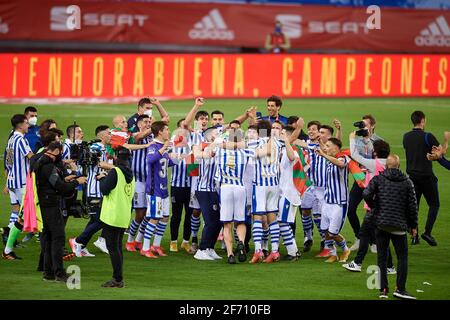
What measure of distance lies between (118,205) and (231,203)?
285 centimetres

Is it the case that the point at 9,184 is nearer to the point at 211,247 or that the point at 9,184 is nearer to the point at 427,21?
the point at 211,247

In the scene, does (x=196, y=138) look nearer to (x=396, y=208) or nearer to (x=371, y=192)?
(x=371, y=192)

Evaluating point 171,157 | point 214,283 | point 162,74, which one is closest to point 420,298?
point 214,283

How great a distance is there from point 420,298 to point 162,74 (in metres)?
24.2

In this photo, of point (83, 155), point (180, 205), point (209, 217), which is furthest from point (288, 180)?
point (83, 155)

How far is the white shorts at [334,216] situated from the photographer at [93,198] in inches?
137

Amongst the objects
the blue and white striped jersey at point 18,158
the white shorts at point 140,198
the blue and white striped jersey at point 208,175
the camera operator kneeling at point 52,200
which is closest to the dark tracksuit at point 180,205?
the white shorts at point 140,198

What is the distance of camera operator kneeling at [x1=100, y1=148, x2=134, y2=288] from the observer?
48.1 ft

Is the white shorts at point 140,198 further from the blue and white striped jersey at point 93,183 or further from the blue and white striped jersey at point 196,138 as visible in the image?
the blue and white striped jersey at point 196,138

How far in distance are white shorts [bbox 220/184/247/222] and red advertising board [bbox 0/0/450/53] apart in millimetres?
25888

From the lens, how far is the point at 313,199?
61.2 ft

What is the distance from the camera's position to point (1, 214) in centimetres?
2108

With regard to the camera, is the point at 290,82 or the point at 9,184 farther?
the point at 290,82

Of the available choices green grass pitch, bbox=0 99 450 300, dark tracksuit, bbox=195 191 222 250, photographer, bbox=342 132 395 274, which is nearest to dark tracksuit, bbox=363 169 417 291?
photographer, bbox=342 132 395 274
